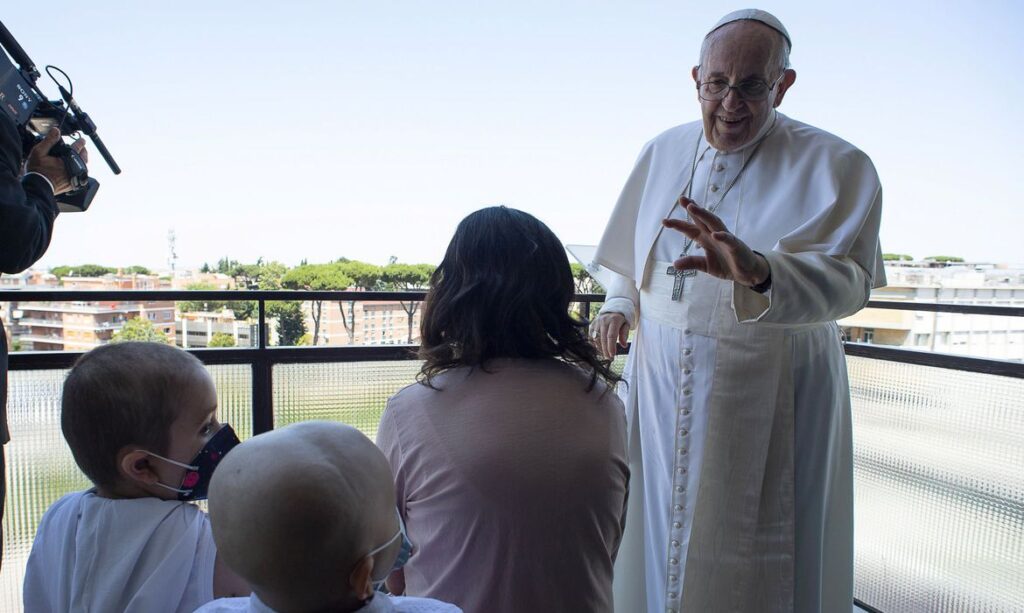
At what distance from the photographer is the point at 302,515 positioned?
65cm

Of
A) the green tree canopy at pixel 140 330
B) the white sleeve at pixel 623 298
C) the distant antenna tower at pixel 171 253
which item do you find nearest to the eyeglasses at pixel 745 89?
the white sleeve at pixel 623 298

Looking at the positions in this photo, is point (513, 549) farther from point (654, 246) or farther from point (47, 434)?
point (47, 434)

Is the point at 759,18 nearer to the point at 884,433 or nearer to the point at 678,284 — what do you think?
the point at 678,284

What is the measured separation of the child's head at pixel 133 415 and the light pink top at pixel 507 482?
0.33m

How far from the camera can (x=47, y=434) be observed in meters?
1.96

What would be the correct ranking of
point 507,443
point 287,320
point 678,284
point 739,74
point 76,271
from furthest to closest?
point 76,271
point 287,320
point 678,284
point 739,74
point 507,443

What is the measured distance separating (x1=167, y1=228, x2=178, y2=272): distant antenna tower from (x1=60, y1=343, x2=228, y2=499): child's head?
24358 millimetres

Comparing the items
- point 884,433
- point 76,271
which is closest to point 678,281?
point 884,433

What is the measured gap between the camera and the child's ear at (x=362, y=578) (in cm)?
68

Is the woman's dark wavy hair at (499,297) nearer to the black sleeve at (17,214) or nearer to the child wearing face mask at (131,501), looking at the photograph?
the child wearing face mask at (131,501)

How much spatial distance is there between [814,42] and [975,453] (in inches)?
979

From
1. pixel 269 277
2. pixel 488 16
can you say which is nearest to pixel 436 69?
pixel 488 16

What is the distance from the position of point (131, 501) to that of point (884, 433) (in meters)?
2.30

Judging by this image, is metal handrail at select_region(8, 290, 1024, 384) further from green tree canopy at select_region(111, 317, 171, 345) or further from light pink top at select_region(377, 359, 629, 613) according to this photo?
light pink top at select_region(377, 359, 629, 613)
